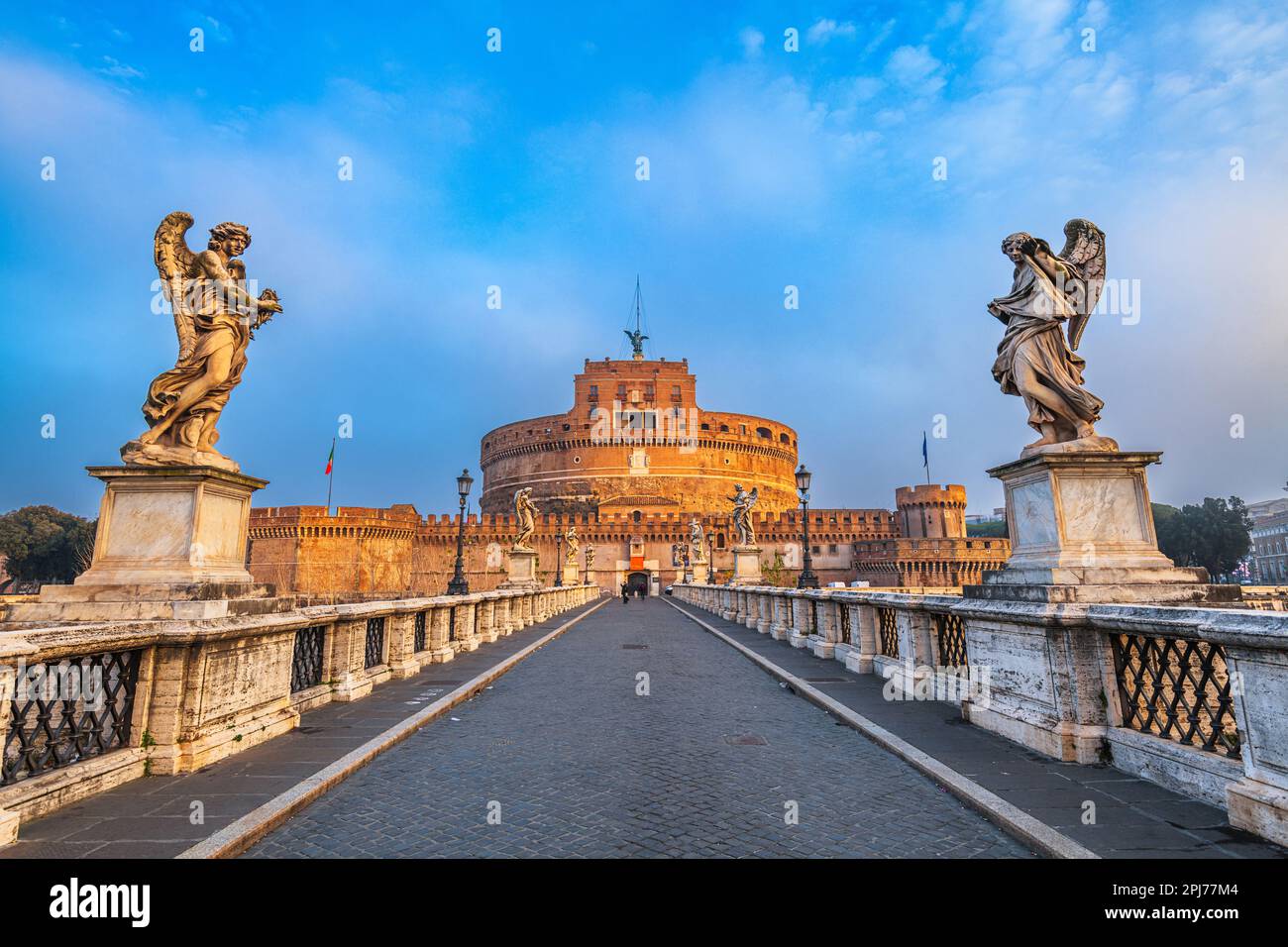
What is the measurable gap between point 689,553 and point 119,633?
5958 cm

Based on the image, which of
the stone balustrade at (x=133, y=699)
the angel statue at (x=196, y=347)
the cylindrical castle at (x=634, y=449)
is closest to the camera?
the stone balustrade at (x=133, y=699)

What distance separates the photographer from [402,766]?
16.0ft

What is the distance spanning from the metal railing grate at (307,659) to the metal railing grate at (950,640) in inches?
261

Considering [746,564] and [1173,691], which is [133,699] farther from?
[746,564]

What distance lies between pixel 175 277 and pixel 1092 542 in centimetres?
768

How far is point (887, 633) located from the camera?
30.2ft

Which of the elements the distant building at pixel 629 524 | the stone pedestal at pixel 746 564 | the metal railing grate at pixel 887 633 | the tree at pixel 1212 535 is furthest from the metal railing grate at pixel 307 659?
the tree at pixel 1212 535

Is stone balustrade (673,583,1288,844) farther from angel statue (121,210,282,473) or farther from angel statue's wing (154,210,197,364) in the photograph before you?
angel statue's wing (154,210,197,364)

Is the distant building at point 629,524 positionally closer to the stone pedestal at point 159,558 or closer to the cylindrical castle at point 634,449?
the cylindrical castle at point 634,449

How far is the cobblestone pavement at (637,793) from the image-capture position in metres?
3.38

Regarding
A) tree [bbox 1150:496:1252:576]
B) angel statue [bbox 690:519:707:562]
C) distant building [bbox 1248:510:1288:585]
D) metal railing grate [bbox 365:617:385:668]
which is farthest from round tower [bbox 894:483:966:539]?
metal railing grate [bbox 365:617:385:668]

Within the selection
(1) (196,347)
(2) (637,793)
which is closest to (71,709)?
(1) (196,347)
